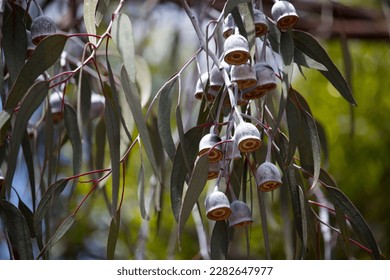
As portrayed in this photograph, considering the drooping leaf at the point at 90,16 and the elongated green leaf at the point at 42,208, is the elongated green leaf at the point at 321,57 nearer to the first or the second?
the drooping leaf at the point at 90,16

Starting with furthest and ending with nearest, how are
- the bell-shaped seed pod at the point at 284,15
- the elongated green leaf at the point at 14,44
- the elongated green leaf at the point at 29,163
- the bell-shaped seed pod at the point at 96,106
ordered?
the bell-shaped seed pod at the point at 96,106
the elongated green leaf at the point at 29,163
the elongated green leaf at the point at 14,44
the bell-shaped seed pod at the point at 284,15

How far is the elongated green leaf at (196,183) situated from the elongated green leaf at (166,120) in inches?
5.6

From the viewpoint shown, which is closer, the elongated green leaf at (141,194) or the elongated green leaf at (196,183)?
the elongated green leaf at (196,183)

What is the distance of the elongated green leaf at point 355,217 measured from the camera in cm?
121

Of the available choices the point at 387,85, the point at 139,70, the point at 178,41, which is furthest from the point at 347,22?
the point at 139,70

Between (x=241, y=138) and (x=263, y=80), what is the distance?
0.12 metres

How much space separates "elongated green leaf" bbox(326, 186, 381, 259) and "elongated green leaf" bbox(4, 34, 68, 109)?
0.45 meters

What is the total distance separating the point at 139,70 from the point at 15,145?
0.75m

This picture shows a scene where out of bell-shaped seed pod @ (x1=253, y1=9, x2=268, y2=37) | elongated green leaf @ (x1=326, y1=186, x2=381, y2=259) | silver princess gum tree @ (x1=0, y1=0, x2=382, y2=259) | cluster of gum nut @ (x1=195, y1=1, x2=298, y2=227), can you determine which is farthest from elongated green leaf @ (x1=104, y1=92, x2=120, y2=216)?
elongated green leaf @ (x1=326, y1=186, x2=381, y2=259)

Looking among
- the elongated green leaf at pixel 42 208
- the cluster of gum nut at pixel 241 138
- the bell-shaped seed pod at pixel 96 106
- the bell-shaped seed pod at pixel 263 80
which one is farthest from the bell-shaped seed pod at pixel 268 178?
the bell-shaped seed pod at pixel 96 106

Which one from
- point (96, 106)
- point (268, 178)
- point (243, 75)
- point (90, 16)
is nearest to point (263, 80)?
point (243, 75)

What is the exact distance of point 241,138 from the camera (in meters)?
1.01

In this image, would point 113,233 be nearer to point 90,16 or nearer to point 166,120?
point 166,120
